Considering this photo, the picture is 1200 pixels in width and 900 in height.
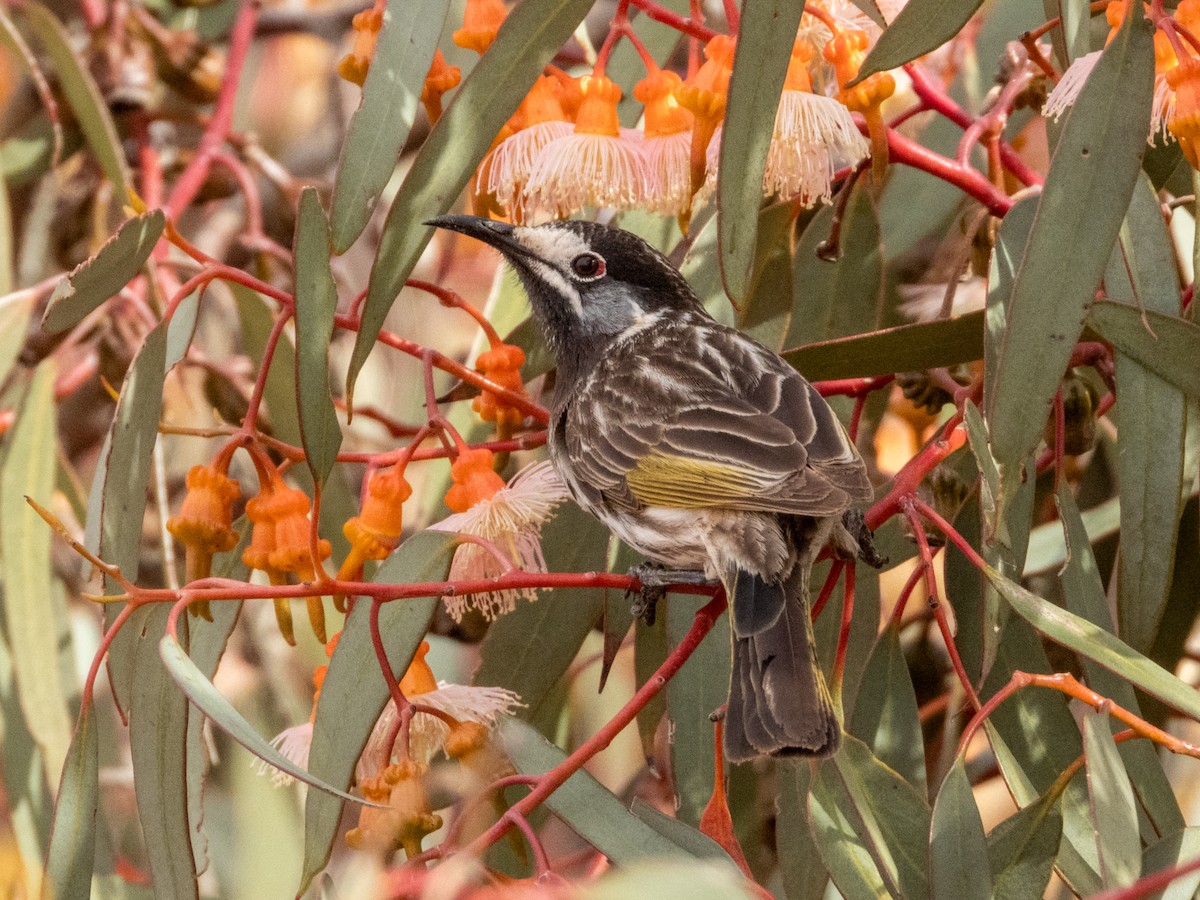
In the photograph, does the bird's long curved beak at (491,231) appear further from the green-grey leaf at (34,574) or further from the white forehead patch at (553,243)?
the green-grey leaf at (34,574)

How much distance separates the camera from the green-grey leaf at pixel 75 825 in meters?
1.98

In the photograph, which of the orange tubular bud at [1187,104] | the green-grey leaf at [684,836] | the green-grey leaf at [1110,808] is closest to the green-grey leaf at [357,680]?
the green-grey leaf at [684,836]

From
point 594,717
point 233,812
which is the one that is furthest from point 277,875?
point 594,717

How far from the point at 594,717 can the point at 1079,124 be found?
2086 mm

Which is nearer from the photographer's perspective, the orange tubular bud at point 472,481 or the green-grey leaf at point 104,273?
the green-grey leaf at point 104,273

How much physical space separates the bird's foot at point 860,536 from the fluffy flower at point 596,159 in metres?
0.57

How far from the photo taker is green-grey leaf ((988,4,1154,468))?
191 cm

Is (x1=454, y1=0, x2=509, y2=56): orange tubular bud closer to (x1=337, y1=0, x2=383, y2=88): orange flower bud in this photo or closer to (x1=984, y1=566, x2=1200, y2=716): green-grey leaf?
(x1=337, y1=0, x2=383, y2=88): orange flower bud

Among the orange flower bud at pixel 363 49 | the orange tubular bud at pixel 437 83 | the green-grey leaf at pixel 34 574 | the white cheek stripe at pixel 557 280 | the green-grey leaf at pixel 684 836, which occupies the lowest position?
the green-grey leaf at pixel 34 574

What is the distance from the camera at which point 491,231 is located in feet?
8.80

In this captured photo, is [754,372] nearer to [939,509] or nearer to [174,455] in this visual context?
[939,509]

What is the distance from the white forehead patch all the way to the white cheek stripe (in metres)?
0.01

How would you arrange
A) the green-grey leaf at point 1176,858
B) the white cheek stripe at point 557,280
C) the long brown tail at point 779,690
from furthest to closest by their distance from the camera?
the white cheek stripe at point 557,280 → the long brown tail at point 779,690 → the green-grey leaf at point 1176,858

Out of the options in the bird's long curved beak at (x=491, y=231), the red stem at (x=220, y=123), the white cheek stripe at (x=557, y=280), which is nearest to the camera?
the bird's long curved beak at (x=491, y=231)
